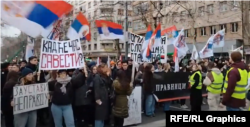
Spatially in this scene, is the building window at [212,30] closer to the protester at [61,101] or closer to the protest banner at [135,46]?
the protest banner at [135,46]

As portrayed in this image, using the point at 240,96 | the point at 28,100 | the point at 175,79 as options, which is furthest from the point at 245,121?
the point at 175,79

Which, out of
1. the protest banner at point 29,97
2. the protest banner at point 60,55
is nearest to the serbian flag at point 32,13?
the protest banner at point 60,55

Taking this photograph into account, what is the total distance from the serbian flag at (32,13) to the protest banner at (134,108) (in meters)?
2.80

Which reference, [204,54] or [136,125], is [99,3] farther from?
[136,125]

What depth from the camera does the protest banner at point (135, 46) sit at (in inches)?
324

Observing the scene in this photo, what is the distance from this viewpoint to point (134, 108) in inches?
285

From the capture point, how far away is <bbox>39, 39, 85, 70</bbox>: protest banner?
18.6 ft

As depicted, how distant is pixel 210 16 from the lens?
1433 inches

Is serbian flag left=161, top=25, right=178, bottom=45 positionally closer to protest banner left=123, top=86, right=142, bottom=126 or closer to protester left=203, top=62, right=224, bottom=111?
protester left=203, top=62, right=224, bottom=111

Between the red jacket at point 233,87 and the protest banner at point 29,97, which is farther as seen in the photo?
the protest banner at point 29,97

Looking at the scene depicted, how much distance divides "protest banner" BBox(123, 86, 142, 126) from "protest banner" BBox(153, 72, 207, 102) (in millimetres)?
1286

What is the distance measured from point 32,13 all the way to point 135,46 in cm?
345

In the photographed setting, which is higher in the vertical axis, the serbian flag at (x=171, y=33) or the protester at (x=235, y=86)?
the serbian flag at (x=171, y=33)

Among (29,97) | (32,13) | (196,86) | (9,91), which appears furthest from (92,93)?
(196,86)
